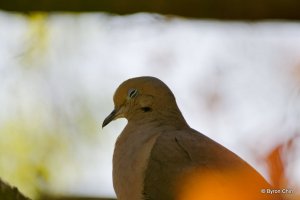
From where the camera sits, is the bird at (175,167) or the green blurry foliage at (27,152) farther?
the green blurry foliage at (27,152)

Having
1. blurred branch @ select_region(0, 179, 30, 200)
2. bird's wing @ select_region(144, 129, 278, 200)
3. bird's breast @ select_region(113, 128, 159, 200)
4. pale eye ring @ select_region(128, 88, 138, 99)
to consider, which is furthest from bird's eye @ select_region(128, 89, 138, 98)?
blurred branch @ select_region(0, 179, 30, 200)

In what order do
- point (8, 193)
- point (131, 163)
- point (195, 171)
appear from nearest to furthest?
point (8, 193)
point (195, 171)
point (131, 163)

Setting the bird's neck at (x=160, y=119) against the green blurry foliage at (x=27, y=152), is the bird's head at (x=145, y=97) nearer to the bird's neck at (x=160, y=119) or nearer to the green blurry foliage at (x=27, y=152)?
the bird's neck at (x=160, y=119)

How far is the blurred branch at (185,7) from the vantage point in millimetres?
4516

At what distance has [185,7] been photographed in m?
4.62

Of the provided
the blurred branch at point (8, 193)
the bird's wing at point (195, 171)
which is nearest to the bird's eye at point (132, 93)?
the bird's wing at point (195, 171)

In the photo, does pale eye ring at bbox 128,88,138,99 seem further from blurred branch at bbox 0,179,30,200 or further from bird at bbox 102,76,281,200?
blurred branch at bbox 0,179,30,200

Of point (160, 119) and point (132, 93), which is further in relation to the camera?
point (132, 93)

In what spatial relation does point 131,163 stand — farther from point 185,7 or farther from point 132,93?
point 185,7

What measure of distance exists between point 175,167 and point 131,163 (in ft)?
0.94

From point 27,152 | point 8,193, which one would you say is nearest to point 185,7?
point 8,193

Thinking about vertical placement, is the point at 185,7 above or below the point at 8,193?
above

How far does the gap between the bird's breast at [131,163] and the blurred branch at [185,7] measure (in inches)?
31.2

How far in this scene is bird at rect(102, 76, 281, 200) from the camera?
163 inches
